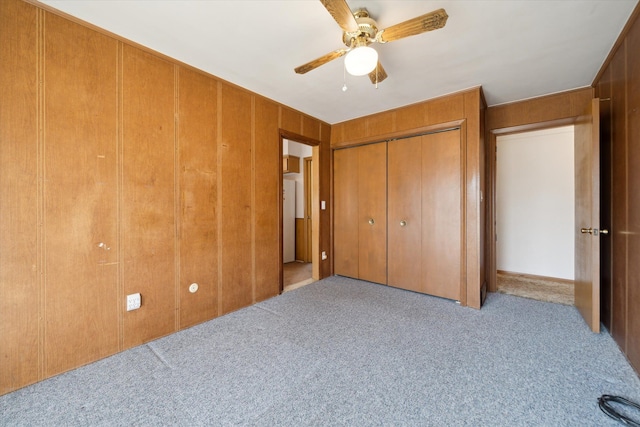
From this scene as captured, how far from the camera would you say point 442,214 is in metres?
3.12

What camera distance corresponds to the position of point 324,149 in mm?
4098

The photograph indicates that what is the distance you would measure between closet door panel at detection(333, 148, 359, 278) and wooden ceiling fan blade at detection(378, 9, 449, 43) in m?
2.31

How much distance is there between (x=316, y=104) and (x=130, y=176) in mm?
2275

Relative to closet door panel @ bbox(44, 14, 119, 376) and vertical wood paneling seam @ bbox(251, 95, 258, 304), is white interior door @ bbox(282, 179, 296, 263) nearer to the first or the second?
vertical wood paneling seam @ bbox(251, 95, 258, 304)

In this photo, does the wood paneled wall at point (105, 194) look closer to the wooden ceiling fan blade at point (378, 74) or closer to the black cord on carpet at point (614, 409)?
the wooden ceiling fan blade at point (378, 74)

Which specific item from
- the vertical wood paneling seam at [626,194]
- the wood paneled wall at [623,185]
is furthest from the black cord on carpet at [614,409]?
the vertical wood paneling seam at [626,194]

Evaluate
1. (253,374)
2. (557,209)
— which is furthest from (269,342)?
(557,209)

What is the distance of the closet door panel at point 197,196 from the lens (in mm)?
2389

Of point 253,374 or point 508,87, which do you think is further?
point 508,87

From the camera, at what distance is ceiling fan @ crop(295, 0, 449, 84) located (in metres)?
1.42

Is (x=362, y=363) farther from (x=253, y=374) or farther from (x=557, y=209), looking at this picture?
(x=557, y=209)

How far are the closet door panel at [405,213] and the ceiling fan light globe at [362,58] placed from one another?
6.29 feet

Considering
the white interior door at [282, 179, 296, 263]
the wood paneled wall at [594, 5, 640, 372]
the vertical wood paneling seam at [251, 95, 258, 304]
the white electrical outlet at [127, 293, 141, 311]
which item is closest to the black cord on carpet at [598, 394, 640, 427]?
the wood paneled wall at [594, 5, 640, 372]

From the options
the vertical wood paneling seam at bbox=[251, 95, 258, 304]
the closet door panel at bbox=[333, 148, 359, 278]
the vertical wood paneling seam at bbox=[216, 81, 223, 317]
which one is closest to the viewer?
the vertical wood paneling seam at bbox=[216, 81, 223, 317]
